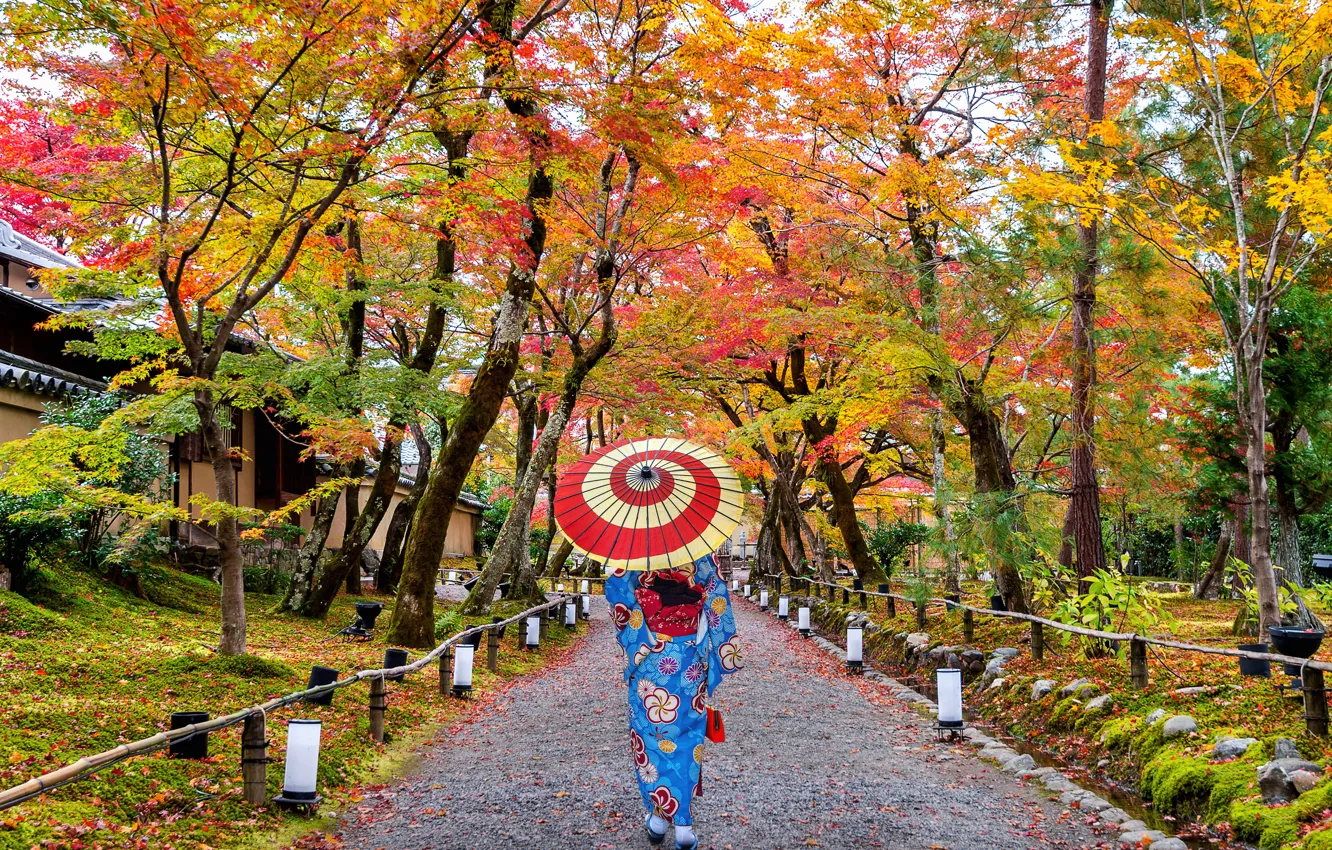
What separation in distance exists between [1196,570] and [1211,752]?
62.6ft

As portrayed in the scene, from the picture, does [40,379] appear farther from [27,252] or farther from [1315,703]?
[1315,703]

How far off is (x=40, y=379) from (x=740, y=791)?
482 inches

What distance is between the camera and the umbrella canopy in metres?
5.39

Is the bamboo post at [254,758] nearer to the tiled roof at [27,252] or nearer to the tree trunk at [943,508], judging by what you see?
the tree trunk at [943,508]

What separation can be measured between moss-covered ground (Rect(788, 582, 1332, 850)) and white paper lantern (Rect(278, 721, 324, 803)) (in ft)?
17.7

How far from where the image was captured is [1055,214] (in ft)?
40.2

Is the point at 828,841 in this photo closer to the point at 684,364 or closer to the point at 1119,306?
the point at 1119,306

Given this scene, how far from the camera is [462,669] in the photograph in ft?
34.4

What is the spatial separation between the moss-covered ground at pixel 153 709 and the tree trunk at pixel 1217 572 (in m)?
13.1

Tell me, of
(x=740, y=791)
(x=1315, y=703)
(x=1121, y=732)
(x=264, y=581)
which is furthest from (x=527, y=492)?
(x=1315, y=703)

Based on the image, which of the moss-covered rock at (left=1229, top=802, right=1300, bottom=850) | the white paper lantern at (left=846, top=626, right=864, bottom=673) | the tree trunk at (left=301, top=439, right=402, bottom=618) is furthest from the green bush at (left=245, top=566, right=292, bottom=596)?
the moss-covered rock at (left=1229, top=802, right=1300, bottom=850)

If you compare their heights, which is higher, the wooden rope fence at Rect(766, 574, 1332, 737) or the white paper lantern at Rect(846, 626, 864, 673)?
the wooden rope fence at Rect(766, 574, 1332, 737)

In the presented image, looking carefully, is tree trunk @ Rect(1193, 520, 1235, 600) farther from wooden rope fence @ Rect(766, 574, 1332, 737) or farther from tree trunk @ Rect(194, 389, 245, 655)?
tree trunk @ Rect(194, 389, 245, 655)

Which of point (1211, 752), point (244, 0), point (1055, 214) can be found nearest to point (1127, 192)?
point (1055, 214)
